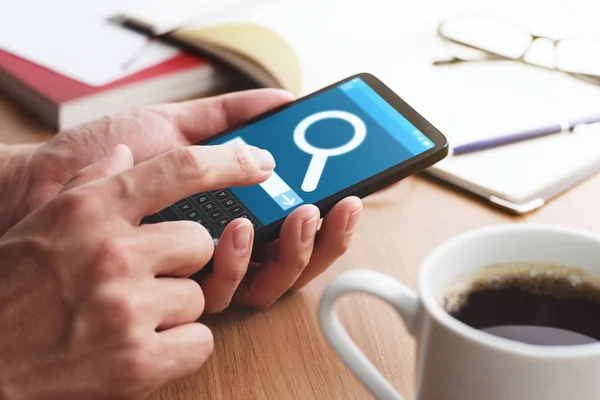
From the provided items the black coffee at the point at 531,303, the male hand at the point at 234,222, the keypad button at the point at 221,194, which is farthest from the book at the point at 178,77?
the black coffee at the point at 531,303

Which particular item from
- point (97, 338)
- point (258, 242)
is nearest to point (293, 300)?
point (258, 242)

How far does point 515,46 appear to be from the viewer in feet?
3.11

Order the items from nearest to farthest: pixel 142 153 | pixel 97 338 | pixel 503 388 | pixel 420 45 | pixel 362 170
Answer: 1. pixel 503 388
2. pixel 97 338
3. pixel 362 170
4. pixel 142 153
5. pixel 420 45

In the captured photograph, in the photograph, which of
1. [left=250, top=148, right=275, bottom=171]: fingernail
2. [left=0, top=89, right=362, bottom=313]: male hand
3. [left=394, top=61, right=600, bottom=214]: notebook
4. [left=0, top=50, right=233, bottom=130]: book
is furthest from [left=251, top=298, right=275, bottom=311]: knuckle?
[left=0, top=50, right=233, bottom=130]: book

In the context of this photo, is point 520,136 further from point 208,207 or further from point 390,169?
point 208,207

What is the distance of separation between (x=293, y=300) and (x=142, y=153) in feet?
0.73

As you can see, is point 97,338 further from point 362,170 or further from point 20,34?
point 20,34

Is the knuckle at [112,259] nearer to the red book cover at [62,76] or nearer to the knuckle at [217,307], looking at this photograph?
the knuckle at [217,307]

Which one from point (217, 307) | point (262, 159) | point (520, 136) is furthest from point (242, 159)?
point (520, 136)

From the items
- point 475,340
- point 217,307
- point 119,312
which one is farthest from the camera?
point 217,307

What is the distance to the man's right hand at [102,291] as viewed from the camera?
1.64 feet

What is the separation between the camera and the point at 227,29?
0.97 meters

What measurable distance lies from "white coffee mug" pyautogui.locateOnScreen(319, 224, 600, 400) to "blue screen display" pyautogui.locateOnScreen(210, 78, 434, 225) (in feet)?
0.63

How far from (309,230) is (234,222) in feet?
0.20
